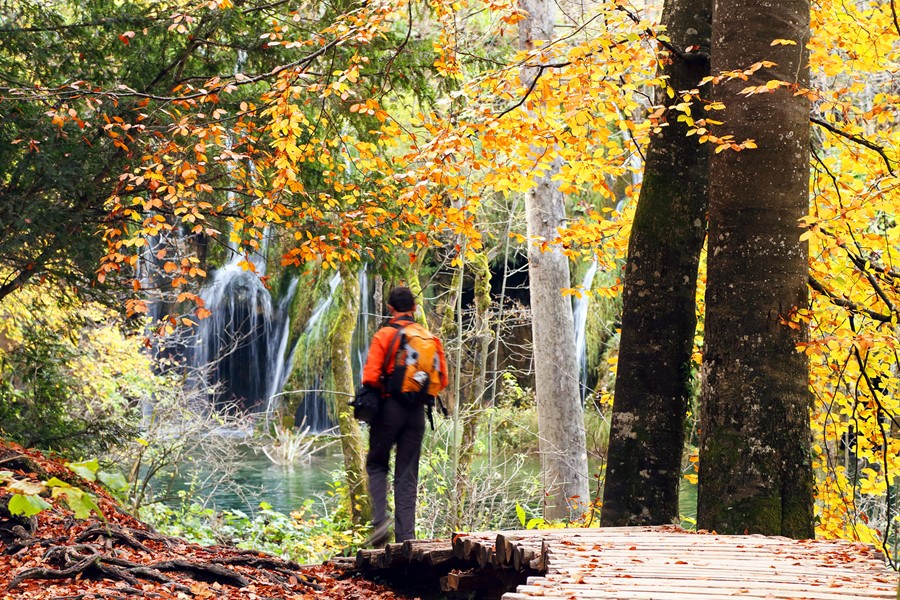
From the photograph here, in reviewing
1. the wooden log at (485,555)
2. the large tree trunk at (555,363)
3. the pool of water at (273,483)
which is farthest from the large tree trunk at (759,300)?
the pool of water at (273,483)

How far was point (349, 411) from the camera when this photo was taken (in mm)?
13836

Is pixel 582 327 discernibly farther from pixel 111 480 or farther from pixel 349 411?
pixel 111 480

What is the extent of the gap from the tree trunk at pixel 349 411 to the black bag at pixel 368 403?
8284 mm

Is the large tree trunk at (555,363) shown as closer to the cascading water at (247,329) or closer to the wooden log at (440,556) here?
the wooden log at (440,556)

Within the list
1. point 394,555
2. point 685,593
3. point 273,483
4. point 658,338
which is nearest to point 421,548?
point 394,555

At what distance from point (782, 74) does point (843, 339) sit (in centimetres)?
159

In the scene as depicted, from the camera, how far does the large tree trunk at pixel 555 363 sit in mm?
9844

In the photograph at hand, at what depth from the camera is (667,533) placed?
475 centimetres

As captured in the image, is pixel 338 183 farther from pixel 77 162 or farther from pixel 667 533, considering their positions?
pixel 667 533

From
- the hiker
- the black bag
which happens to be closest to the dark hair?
the hiker

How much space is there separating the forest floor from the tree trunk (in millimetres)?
7171

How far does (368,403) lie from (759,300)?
2.31m

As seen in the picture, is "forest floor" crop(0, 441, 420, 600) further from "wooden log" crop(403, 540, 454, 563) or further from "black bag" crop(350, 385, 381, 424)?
"black bag" crop(350, 385, 381, 424)

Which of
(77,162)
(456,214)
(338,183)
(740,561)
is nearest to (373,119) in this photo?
(338,183)
